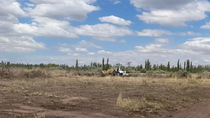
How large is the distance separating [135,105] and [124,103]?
62 cm

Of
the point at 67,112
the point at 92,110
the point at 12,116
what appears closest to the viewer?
the point at 12,116

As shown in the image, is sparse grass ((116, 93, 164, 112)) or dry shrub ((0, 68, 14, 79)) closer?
sparse grass ((116, 93, 164, 112))

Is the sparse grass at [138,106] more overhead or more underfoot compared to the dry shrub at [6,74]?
more underfoot

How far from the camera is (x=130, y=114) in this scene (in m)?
12.8

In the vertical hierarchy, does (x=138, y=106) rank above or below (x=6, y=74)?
below

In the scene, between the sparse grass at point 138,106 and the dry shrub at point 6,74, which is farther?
the dry shrub at point 6,74

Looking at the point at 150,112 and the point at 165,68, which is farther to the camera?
the point at 165,68

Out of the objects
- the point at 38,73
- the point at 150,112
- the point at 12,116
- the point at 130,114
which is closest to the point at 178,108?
the point at 150,112

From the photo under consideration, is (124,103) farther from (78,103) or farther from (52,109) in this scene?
(52,109)

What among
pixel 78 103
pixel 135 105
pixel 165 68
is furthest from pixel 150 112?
pixel 165 68

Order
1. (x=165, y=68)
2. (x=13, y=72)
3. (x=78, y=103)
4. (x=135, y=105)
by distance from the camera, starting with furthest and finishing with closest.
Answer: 1. (x=165, y=68)
2. (x=13, y=72)
3. (x=78, y=103)
4. (x=135, y=105)

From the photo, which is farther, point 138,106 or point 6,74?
point 6,74

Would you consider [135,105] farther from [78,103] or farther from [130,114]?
[78,103]

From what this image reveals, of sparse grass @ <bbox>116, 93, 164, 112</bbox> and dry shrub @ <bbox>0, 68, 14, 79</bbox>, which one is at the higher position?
dry shrub @ <bbox>0, 68, 14, 79</bbox>
